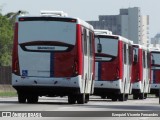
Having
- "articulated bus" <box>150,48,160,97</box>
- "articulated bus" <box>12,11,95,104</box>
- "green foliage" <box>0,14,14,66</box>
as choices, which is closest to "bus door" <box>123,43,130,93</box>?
"articulated bus" <box>12,11,95,104</box>

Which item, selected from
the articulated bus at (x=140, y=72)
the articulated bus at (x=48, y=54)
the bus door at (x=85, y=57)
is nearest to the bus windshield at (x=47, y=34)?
the articulated bus at (x=48, y=54)

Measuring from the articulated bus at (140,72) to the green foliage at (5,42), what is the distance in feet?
170

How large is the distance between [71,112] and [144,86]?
31.4 metres

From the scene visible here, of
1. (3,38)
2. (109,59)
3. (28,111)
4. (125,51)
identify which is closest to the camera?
(28,111)

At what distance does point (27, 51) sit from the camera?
33.7m

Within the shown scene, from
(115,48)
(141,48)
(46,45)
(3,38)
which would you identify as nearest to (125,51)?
(115,48)

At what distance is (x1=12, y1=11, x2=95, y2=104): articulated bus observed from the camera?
33562 millimetres

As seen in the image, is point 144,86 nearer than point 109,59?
No

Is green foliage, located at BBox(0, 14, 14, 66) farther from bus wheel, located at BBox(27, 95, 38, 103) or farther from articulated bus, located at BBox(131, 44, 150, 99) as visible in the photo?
bus wheel, located at BBox(27, 95, 38, 103)

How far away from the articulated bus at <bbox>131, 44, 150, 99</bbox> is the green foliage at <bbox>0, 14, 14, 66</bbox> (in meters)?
51.8

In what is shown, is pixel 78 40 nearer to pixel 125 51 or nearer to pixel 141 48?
pixel 125 51

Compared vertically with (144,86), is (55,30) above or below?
above

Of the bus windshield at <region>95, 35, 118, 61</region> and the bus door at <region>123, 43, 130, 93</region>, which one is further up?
the bus windshield at <region>95, 35, 118, 61</region>

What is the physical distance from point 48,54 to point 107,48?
10.8m
